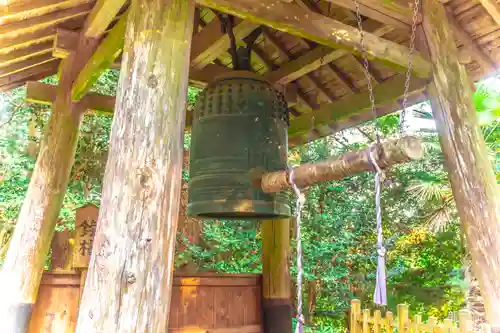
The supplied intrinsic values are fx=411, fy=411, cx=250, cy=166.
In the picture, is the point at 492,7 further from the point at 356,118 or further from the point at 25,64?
the point at 25,64

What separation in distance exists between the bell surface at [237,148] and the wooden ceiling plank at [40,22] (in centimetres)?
115

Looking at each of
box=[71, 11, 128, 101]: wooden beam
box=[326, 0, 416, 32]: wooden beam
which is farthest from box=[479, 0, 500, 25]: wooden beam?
box=[71, 11, 128, 101]: wooden beam

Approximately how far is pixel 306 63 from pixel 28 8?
2.24 m

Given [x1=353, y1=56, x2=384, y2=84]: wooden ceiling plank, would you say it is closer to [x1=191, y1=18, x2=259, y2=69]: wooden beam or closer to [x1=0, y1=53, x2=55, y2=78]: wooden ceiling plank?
[x1=191, y1=18, x2=259, y2=69]: wooden beam

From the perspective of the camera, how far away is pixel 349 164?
6.28ft

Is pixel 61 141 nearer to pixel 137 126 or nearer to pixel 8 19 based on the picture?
pixel 8 19

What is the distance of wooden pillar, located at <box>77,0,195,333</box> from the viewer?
1.51 meters

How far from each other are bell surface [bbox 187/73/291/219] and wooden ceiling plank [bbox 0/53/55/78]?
5.53 ft

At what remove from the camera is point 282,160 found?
9.46ft

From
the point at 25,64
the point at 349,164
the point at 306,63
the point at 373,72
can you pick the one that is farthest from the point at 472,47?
the point at 25,64

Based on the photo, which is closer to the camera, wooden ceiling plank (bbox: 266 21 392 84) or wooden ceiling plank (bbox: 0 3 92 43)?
wooden ceiling plank (bbox: 0 3 92 43)

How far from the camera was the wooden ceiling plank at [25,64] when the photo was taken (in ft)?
11.3

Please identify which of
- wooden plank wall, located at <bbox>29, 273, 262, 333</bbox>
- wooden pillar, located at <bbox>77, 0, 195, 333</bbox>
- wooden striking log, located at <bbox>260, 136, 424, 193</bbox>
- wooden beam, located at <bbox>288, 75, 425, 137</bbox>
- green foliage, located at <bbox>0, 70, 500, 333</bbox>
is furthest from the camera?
green foliage, located at <bbox>0, 70, 500, 333</bbox>

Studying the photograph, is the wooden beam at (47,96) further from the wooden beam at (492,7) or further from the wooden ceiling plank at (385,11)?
the wooden beam at (492,7)
